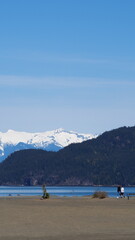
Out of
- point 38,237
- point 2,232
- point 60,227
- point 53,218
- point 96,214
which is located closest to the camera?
point 38,237

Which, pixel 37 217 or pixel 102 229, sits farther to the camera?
pixel 37 217

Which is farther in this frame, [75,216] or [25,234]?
[75,216]

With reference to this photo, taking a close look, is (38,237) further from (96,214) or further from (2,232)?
(96,214)

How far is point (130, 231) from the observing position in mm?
28047

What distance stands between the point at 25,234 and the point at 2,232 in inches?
48.4

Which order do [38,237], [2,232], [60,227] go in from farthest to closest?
[60,227]
[2,232]
[38,237]

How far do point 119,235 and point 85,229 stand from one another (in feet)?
9.24

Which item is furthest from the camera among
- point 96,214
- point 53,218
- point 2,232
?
point 96,214

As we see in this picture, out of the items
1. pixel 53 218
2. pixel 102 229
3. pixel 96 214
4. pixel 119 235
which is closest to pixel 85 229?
pixel 102 229

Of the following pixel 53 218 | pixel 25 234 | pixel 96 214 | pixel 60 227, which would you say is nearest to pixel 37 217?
pixel 53 218

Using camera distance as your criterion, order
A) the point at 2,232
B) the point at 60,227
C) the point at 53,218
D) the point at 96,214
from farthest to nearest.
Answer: the point at 96,214 < the point at 53,218 < the point at 60,227 < the point at 2,232

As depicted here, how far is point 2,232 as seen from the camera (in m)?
28.0

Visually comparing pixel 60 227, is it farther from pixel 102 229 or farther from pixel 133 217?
pixel 133 217

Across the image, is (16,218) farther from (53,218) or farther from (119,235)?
(119,235)
